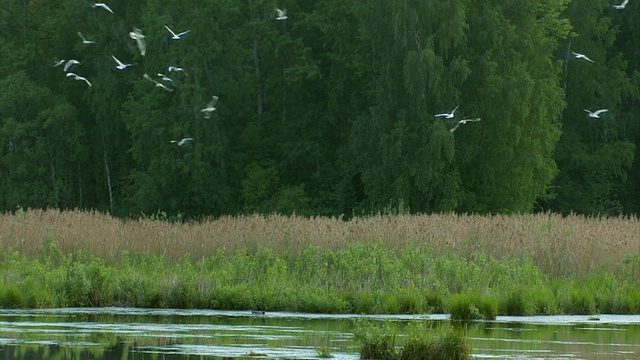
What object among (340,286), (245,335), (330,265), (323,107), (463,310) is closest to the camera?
(245,335)

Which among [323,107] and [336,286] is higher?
[336,286]

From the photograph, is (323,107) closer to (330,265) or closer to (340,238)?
(340,238)

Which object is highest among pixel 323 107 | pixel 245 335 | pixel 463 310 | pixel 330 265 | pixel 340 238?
pixel 245 335

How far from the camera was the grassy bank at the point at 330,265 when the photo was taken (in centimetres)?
1764

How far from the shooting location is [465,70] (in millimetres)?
47125

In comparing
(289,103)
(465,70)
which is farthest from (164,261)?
(289,103)

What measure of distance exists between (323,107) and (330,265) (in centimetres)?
3903

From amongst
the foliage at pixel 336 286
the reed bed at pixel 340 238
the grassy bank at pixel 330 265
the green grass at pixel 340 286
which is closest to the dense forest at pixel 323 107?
the grassy bank at pixel 330 265

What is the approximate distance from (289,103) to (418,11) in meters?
12.7

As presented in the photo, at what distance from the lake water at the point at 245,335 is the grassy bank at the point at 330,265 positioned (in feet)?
1.89

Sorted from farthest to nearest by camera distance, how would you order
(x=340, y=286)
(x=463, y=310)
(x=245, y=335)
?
(x=340, y=286)
(x=463, y=310)
(x=245, y=335)

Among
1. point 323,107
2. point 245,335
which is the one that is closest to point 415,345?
point 245,335

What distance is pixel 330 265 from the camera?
1989 centimetres

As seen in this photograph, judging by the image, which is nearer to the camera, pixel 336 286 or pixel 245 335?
pixel 245 335
